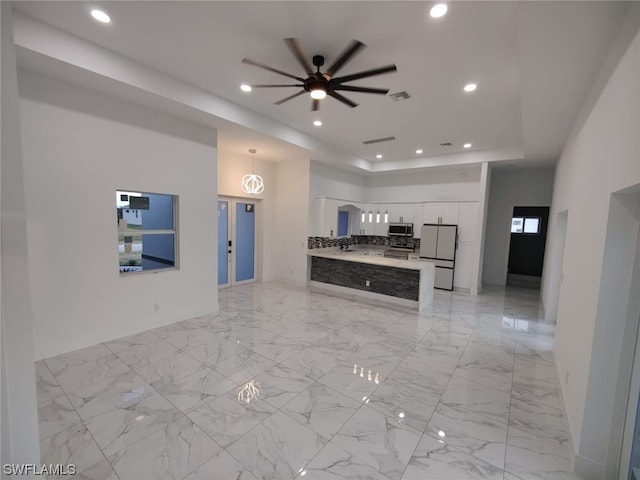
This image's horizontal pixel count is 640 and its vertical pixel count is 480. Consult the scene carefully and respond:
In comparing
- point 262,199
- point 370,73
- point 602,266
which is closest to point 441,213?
point 262,199

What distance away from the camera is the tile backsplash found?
7409 mm

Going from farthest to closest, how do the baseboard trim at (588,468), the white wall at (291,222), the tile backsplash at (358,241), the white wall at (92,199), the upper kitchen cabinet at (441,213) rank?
the tile backsplash at (358,241) < the upper kitchen cabinet at (441,213) < the white wall at (291,222) < the white wall at (92,199) < the baseboard trim at (588,468)

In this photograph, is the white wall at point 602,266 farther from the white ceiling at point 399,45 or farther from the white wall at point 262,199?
the white wall at point 262,199

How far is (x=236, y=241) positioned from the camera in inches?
269

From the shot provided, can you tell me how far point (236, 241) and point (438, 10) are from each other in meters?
5.80

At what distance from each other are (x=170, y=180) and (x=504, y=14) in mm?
4406

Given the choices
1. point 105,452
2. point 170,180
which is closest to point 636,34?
point 105,452

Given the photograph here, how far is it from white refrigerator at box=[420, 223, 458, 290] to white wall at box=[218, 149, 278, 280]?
13.3 feet

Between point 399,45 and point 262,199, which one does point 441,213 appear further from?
point 399,45

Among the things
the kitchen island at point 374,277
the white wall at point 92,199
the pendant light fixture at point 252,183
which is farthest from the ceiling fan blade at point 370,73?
the kitchen island at point 374,277

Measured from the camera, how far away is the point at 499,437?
230 cm

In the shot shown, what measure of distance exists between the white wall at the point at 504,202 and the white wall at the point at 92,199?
7.55 meters

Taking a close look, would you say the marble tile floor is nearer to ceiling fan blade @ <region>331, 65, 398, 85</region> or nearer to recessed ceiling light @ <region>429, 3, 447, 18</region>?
ceiling fan blade @ <region>331, 65, 398, 85</region>

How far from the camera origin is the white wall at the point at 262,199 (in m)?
6.45
